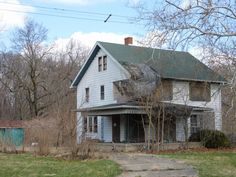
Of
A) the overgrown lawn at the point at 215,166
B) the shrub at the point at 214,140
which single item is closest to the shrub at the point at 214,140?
the shrub at the point at 214,140

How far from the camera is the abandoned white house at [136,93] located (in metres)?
30.8

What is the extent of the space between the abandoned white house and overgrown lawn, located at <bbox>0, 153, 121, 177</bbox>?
1222 cm

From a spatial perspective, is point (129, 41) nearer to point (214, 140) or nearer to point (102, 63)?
point (102, 63)

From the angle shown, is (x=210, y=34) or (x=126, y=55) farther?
(x=126, y=55)

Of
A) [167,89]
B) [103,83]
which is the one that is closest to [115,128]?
[103,83]

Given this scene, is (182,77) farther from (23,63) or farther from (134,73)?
(23,63)

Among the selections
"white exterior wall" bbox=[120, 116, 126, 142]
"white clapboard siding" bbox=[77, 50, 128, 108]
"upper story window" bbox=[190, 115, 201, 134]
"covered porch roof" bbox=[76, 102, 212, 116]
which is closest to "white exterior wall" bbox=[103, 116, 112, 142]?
"white clapboard siding" bbox=[77, 50, 128, 108]

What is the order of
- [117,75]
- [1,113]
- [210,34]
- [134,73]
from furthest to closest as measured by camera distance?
[1,113] → [117,75] → [134,73] → [210,34]

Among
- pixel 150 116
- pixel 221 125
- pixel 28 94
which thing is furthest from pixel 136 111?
pixel 28 94

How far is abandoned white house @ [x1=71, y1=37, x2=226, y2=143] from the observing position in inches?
1212

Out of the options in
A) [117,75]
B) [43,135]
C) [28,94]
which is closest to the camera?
[43,135]

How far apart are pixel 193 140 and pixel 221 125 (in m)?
3.48

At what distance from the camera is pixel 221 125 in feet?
113

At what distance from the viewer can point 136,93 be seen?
29.1m
